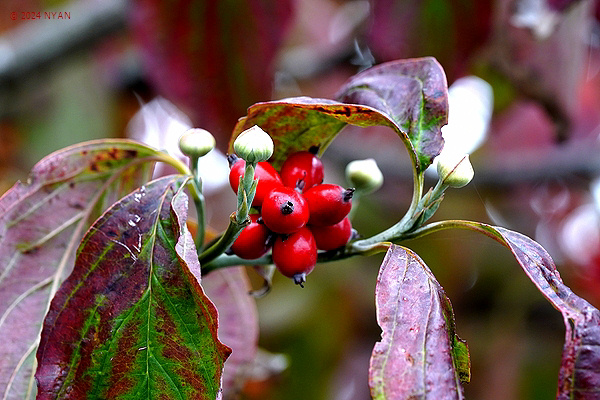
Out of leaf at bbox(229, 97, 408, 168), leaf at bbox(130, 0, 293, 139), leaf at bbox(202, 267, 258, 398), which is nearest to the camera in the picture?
leaf at bbox(229, 97, 408, 168)

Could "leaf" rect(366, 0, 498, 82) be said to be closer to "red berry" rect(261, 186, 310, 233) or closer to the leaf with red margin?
the leaf with red margin

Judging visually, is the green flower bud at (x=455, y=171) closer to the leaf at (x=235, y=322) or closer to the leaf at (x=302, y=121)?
the leaf at (x=302, y=121)

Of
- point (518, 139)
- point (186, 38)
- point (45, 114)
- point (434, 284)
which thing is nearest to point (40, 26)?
point (45, 114)

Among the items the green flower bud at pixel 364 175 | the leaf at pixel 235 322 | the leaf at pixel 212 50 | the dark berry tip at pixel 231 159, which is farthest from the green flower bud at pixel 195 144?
the leaf at pixel 212 50

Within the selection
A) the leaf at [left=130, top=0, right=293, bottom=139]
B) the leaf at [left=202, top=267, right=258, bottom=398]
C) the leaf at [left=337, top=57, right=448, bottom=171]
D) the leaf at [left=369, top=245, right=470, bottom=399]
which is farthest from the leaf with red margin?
the leaf at [left=130, top=0, right=293, bottom=139]

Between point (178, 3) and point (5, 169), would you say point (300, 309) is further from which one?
point (178, 3)

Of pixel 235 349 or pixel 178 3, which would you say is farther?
pixel 178 3

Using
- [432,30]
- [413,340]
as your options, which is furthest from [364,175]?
[432,30]
